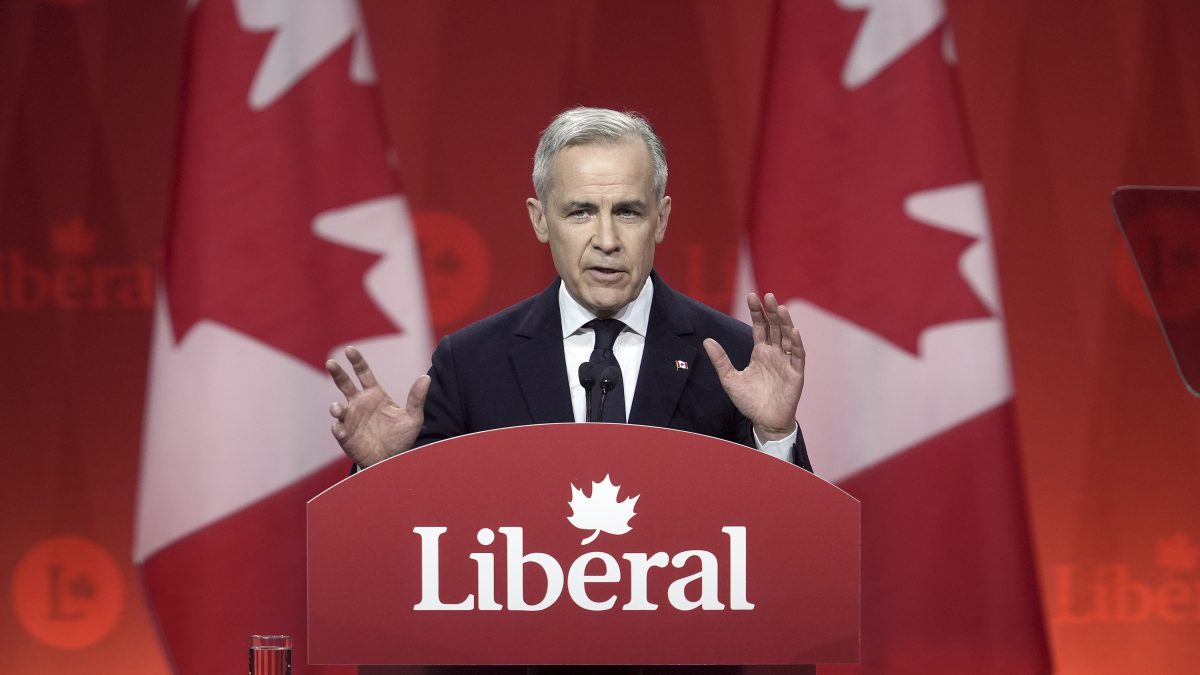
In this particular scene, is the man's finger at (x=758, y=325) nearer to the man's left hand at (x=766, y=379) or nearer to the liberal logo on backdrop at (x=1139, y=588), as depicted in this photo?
the man's left hand at (x=766, y=379)

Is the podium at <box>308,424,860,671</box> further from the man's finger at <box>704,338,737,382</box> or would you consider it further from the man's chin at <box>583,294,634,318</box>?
the man's chin at <box>583,294,634,318</box>

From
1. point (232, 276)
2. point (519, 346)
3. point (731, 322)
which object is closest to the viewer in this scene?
point (519, 346)

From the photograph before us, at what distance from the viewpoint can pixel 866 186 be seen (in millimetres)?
3162

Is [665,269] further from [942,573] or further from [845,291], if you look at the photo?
[942,573]

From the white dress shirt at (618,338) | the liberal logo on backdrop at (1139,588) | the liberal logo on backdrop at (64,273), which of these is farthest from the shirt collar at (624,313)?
the liberal logo on backdrop at (1139,588)

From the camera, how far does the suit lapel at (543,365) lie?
174 cm

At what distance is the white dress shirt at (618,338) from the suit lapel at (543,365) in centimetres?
2

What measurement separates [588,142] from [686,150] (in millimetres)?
1680

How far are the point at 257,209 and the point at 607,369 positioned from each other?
76.8 inches

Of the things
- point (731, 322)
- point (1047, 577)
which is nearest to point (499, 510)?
point (731, 322)

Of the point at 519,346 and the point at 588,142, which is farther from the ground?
the point at 588,142

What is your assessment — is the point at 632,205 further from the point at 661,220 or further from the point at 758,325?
the point at 758,325

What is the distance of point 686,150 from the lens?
131 inches

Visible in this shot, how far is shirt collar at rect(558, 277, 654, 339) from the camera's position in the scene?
6.04 feet
